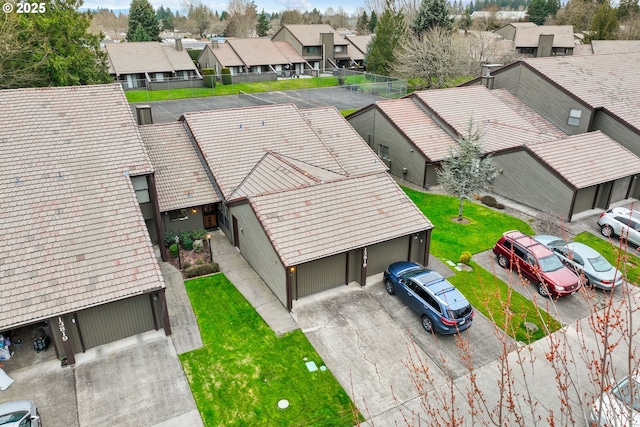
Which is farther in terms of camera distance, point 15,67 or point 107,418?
point 15,67

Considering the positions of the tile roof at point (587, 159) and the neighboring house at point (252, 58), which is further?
the neighboring house at point (252, 58)

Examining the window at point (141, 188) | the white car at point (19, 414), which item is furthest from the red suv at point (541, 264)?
the white car at point (19, 414)

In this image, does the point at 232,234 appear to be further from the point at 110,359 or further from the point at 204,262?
the point at 110,359

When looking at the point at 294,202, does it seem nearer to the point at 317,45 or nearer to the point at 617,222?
the point at 617,222

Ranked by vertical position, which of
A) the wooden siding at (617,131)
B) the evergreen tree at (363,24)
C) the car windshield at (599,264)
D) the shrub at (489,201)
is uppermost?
the evergreen tree at (363,24)

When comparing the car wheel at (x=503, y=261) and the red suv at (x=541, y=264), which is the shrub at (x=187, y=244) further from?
the car wheel at (x=503, y=261)

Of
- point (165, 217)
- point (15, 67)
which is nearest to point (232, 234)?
point (165, 217)

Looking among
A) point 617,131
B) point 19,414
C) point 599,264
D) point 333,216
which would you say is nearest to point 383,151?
point 333,216
